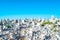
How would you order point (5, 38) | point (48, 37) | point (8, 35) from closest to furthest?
point (5, 38), point (8, 35), point (48, 37)

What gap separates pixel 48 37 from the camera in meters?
18.6

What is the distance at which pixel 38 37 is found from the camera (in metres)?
18.0

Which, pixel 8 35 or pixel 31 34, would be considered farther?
pixel 31 34

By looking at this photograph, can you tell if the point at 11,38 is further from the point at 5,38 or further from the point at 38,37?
the point at 38,37

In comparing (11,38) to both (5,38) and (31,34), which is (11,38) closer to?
(5,38)

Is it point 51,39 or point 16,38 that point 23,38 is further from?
point 51,39

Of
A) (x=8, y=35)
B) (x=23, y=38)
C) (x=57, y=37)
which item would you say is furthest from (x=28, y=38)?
(x=57, y=37)

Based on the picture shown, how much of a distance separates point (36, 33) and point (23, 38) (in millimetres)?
1841

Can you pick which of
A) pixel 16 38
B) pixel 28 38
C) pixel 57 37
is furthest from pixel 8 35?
pixel 57 37

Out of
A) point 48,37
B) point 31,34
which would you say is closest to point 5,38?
point 31,34

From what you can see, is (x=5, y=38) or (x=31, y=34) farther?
(x=31, y=34)

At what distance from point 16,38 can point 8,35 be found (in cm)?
89

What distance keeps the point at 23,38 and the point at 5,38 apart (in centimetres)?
257

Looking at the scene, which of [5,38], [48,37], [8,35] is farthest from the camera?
[48,37]
